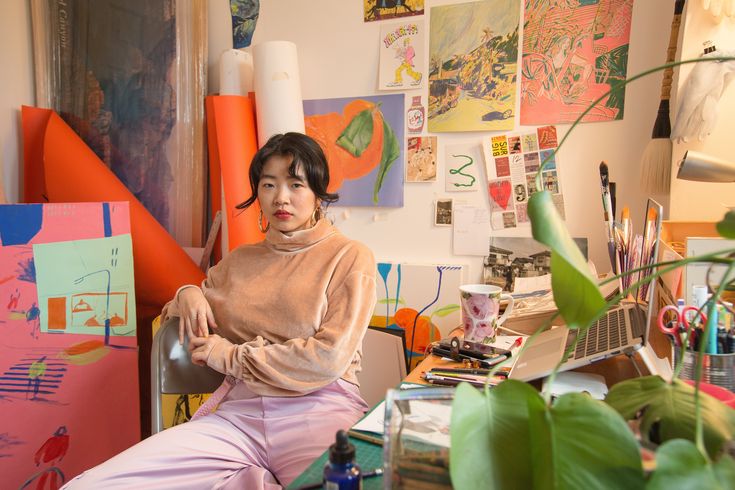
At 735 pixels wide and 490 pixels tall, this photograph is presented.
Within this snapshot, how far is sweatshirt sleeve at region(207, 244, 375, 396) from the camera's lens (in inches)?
42.8

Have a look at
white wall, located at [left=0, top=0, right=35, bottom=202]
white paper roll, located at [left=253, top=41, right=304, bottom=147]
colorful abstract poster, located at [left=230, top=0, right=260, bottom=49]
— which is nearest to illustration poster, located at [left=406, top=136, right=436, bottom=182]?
white paper roll, located at [left=253, top=41, right=304, bottom=147]

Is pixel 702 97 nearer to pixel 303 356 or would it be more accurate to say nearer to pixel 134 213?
pixel 303 356

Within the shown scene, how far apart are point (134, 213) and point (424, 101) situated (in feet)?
3.96

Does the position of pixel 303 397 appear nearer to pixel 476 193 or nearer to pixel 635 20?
pixel 476 193

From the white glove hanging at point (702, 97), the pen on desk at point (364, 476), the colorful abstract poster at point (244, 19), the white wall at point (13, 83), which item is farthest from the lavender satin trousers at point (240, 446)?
the white wall at point (13, 83)

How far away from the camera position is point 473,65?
67.1 inches

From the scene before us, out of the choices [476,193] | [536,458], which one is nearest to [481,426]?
[536,458]

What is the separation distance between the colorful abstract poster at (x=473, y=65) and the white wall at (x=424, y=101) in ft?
0.18

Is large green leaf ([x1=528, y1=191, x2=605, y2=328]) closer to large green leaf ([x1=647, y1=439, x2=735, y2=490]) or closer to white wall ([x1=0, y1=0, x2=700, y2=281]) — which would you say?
large green leaf ([x1=647, y1=439, x2=735, y2=490])

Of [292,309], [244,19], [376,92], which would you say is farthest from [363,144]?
[292,309]

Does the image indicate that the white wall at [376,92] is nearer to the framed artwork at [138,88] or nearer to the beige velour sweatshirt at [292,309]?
the framed artwork at [138,88]

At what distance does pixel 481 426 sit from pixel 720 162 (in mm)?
728

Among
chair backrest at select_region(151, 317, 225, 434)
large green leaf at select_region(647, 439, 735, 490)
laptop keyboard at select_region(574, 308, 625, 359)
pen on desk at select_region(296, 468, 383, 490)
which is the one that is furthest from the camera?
chair backrest at select_region(151, 317, 225, 434)

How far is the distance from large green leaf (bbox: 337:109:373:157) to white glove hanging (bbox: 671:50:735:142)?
100cm
